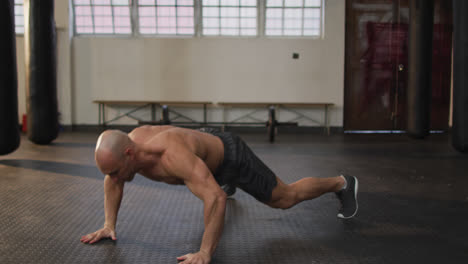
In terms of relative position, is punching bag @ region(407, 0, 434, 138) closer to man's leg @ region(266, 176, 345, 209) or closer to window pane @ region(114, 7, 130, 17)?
man's leg @ region(266, 176, 345, 209)

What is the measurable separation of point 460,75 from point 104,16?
7.16 meters

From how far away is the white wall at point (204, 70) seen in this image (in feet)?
27.5

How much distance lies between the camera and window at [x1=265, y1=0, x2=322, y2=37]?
853 cm

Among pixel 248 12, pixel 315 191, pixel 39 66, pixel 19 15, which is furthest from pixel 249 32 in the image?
pixel 315 191

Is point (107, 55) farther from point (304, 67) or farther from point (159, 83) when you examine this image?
point (304, 67)

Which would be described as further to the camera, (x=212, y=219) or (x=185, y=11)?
(x=185, y=11)

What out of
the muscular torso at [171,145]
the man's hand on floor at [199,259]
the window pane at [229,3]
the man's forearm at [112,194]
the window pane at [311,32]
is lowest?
the man's hand on floor at [199,259]

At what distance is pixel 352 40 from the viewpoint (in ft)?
27.8

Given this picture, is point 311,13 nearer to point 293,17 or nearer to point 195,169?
point 293,17

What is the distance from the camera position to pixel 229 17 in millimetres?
8547

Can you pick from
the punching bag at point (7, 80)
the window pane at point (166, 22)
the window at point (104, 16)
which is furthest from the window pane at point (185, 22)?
the punching bag at point (7, 80)

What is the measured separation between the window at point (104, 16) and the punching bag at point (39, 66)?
338 centimetres

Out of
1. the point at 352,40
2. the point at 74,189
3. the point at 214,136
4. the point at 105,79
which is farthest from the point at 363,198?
the point at 105,79

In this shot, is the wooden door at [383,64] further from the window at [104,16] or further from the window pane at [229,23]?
the window at [104,16]
